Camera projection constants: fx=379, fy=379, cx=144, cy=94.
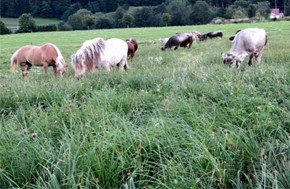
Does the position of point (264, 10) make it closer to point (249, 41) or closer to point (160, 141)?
point (249, 41)

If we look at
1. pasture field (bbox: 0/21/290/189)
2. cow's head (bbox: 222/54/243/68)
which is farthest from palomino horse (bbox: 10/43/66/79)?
pasture field (bbox: 0/21/290/189)

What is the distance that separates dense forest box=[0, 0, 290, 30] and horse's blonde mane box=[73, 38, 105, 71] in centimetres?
5969

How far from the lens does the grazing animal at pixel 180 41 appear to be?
68.5 feet

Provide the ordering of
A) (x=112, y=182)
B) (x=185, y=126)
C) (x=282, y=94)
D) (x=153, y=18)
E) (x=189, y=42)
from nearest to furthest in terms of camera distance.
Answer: (x=112, y=182), (x=185, y=126), (x=282, y=94), (x=189, y=42), (x=153, y=18)

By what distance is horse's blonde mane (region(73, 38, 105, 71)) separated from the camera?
917 centimetres

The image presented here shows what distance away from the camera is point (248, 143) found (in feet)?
11.2

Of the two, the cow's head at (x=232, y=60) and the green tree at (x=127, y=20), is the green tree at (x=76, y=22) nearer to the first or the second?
the green tree at (x=127, y=20)

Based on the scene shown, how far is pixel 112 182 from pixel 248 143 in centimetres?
126

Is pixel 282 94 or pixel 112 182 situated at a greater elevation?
pixel 282 94

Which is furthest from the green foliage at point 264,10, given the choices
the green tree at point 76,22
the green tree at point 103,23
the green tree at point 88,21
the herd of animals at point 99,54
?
the herd of animals at point 99,54

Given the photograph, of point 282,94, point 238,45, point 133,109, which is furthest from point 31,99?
point 238,45

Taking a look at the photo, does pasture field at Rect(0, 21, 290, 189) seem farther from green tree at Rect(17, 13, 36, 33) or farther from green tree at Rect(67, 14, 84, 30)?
green tree at Rect(67, 14, 84, 30)

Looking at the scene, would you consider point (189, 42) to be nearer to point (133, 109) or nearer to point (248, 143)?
point (133, 109)

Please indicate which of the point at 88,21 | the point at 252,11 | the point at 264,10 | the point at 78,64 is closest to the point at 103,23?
the point at 88,21
